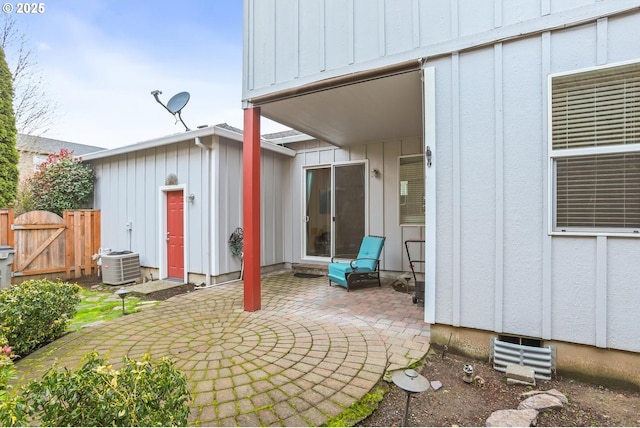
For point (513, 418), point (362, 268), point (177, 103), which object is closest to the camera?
point (513, 418)

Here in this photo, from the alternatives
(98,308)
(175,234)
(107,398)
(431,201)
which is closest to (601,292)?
(431,201)

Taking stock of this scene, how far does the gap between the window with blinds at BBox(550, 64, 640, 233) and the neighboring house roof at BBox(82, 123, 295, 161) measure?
491 cm

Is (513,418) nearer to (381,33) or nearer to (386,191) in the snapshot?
(381,33)

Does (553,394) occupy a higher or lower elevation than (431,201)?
lower

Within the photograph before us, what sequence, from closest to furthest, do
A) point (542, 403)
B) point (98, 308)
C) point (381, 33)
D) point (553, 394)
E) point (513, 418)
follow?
point (513, 418), point (542, 403), point (553, 394), point (381, 33), point (98, 308)

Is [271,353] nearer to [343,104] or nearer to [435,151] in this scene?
[435,151]

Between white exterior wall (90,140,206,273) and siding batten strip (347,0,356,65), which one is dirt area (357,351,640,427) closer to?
siding batten strip (347,0,356,65)

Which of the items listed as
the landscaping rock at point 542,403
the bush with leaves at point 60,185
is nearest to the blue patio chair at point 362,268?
the landscaping rock at point 542,403

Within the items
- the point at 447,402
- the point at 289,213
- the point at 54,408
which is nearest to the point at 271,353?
the point at 447,402

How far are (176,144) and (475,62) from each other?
224 inches

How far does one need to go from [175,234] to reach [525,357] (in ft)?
20.4

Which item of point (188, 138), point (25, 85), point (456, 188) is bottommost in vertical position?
point (456, 188)

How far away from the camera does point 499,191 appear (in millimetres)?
2652

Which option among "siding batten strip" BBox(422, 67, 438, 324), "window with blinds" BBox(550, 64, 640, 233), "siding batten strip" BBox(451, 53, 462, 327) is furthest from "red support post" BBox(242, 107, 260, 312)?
"window with blinds" BBox(550, 64, 640, 233)
